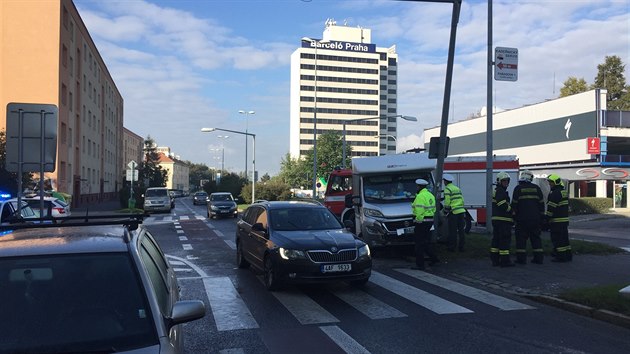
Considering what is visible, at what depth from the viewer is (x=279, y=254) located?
8508 millimetres

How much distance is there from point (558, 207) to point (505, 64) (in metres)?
4.80

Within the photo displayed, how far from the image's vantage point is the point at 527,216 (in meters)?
10.7

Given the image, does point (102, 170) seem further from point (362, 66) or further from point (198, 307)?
point (362, 66)

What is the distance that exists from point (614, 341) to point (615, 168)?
4272 centimetres

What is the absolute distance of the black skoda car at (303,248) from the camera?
8312 millimetres

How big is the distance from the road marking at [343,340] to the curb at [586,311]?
3482mm

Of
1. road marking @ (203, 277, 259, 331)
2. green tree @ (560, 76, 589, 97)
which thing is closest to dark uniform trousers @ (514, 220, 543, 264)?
road marking @ (203, 277, 259, 331)

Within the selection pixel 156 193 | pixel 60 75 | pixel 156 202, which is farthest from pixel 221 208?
pixel 60 75

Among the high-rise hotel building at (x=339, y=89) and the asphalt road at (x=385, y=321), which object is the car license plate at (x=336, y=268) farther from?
the high-rise hotel building at (x=339, y=89)

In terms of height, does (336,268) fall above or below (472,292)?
A: above

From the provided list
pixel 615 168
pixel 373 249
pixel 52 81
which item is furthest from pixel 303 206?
pixel 615 168

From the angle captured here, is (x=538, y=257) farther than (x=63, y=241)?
Yes

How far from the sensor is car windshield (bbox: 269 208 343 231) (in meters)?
9.62

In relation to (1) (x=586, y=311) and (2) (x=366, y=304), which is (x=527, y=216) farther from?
(2) (x=366, y=304)
